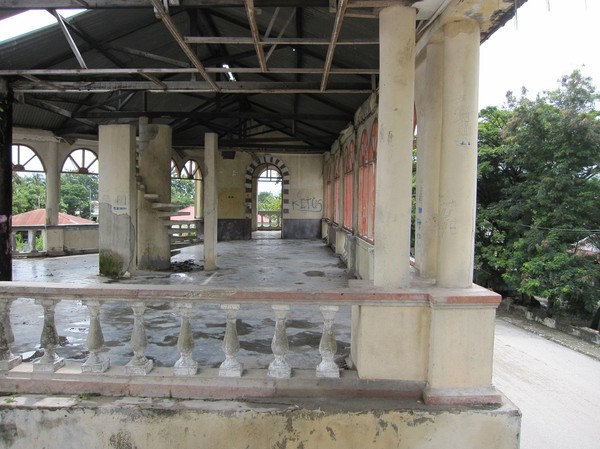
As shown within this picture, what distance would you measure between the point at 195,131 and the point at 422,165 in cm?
1173

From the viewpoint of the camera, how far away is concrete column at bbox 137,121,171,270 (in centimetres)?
876

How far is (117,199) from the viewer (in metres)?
7.95

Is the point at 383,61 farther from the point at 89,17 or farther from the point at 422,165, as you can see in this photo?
the point at 89,17

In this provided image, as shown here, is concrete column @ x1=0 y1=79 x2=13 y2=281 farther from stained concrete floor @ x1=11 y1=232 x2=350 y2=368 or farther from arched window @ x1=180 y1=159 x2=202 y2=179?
arched window @ x1=180 y1=159 x2=202 y2=179

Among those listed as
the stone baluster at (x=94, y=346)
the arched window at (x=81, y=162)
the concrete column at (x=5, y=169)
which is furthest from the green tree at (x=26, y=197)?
the stone baluster at (x=94, y=346)

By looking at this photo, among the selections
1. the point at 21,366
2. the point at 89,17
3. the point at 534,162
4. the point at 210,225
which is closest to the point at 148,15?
the point at 89,17

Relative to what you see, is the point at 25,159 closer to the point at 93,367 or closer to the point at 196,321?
the point at 196,321

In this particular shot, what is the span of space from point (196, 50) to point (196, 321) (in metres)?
3.30

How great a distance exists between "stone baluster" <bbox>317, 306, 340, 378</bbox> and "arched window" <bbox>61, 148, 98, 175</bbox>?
11.7 metres

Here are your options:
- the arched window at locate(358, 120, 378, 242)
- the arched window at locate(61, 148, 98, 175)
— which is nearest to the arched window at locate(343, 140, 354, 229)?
the arched window at locate(358, 120, 378, 242)

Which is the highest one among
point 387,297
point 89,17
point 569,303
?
point 89,17

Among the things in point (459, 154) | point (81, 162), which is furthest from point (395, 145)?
point (81, 162)

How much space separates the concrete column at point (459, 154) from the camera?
3.12m

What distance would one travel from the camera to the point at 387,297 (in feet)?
9.82
